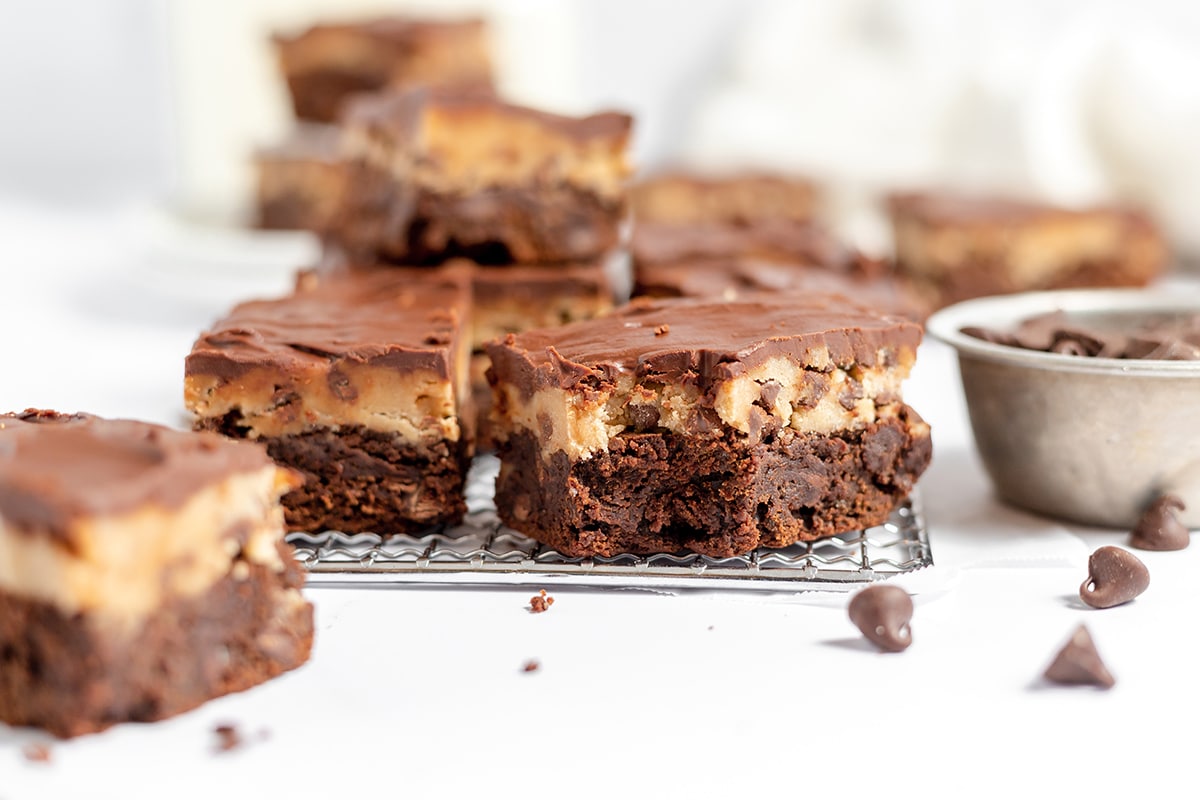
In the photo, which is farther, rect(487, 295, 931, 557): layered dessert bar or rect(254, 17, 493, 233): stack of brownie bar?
rect(254, 17, 493, 233): stack of brownie bar

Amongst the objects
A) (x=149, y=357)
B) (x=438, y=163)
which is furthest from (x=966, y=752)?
(x=149, y=357)

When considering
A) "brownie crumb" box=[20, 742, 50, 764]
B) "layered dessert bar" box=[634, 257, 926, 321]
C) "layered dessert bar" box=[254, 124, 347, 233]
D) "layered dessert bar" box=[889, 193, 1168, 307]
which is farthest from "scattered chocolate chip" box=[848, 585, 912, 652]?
"layered dessert bar" box=[254, 124, 347, 233]

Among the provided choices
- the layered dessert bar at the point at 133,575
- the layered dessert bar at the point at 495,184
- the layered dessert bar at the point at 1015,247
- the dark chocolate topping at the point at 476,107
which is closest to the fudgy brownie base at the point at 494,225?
the layered dessert bar at the point at 495,184

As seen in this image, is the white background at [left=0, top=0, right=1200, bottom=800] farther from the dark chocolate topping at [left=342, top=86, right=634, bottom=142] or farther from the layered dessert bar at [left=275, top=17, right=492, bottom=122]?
the layered dessert bar at [left=275, top=17, right=492, bottom=122]

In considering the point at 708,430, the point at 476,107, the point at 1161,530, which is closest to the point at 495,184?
the point at 476,107

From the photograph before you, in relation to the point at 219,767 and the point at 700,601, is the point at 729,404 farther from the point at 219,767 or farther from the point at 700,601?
the point at 219,767

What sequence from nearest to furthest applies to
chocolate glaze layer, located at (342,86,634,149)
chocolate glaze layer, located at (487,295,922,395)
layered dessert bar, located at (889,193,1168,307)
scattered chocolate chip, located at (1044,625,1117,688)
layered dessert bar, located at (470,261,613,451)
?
1. scattered chocolate chip, located at (1044,625,1117,688)
2. chocolate glaze layer, located at (487,295,922,395)
3. layered dessert bar, located at (470,261,613,451)
4. chocolate glaze layer, located at (342,86,634,149)
5. layered dessert bar, located at (889,193,1168,307)

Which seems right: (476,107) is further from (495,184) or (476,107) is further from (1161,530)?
(1161,530)
